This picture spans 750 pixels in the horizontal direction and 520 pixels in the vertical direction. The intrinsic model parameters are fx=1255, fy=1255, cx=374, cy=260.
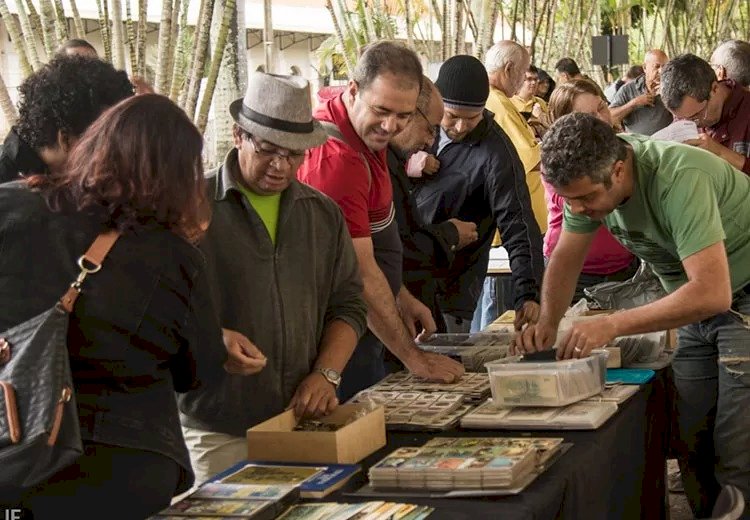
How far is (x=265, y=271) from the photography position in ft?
10.4

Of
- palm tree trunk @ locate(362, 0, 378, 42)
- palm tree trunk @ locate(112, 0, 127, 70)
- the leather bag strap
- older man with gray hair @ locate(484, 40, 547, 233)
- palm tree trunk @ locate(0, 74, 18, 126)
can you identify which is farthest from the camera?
palm tree trunk @ locate(362, 0, 378, 42)

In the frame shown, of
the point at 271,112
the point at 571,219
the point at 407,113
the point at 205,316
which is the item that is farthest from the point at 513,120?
the point at 205,316

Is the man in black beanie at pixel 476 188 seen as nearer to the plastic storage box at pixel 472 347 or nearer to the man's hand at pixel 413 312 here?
the plastic storage box at pixel 472 347

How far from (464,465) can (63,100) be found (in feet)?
3.75

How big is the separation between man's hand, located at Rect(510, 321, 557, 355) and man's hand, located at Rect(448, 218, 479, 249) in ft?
2.70

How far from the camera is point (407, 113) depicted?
12.1ft

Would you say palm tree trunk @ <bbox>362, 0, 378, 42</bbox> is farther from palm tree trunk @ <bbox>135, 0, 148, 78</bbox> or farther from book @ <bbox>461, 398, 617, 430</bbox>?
book @ <bbox>461, 398, 617, 430</bbox>

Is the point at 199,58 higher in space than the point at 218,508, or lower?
higher

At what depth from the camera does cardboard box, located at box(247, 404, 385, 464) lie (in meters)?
2.84

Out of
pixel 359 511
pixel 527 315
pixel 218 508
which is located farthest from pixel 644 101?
pixel 218 508

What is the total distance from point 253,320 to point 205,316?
2.23ft

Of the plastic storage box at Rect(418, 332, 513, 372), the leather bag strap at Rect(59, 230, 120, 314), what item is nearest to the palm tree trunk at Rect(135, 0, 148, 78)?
the plastic storage box at Rect(418, 332, 513, 372)

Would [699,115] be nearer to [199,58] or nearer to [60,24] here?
[199,58]

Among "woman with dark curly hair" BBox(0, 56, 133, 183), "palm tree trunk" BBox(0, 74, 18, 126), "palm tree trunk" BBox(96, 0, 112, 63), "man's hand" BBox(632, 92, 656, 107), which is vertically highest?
"palm tree trunk" BBox(96, 0, 112, 63)
